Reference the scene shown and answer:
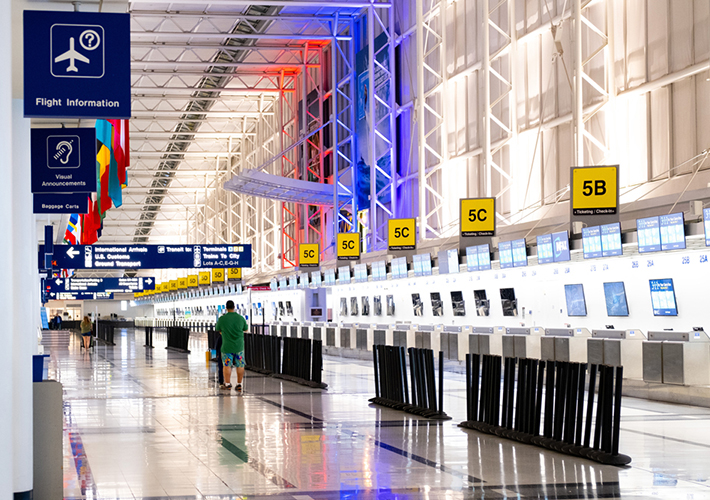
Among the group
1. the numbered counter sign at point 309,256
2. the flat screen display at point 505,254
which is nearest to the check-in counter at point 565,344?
the flat screen display at point 505,254

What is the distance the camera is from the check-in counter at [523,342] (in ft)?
62.1

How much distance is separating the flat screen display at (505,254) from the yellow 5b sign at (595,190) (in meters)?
3.91

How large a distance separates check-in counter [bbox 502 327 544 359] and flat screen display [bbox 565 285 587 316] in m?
0.83

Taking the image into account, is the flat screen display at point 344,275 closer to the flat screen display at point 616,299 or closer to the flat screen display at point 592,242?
the flat screen display at point 616,299

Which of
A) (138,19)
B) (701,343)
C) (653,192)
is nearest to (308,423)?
(701,343)

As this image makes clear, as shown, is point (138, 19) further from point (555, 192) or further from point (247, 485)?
point (247, 485)

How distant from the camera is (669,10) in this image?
17.3m

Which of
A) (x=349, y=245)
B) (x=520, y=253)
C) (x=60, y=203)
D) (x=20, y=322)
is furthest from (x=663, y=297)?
(x=349, y=245)

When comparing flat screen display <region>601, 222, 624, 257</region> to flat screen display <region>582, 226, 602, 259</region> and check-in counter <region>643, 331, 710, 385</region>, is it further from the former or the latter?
check-in counter <region>643, 331, 710, 385</region>

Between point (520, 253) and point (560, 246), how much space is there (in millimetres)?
1851

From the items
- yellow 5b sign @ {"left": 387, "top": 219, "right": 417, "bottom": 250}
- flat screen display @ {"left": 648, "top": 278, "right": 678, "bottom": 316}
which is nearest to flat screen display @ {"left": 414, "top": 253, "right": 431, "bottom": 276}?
yellow 5b sign @ {"left": 387, "top": 219, "right": 417, "bottom": 250}

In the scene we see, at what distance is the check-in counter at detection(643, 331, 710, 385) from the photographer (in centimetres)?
1380

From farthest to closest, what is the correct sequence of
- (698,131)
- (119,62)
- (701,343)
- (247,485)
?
(698,131)
(701,343)
(247,485)
(119,62)

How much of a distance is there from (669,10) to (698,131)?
258cm
